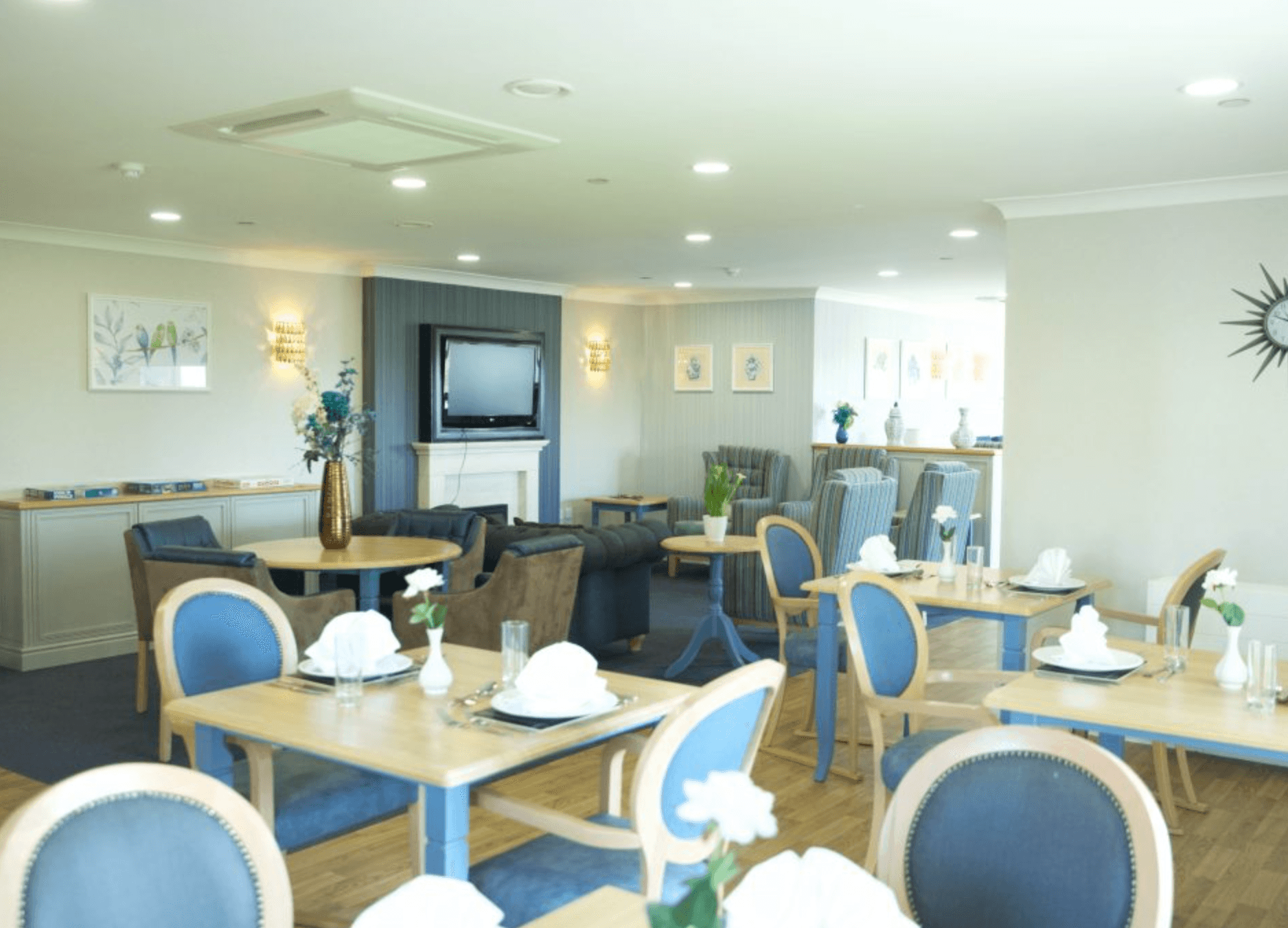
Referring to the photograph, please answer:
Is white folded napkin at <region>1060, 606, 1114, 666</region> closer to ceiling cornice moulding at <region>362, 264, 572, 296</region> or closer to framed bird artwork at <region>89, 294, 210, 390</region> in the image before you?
framed bird artwork at <region>89, 294, 210, 390</region>

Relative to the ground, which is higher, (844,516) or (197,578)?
(844,516)

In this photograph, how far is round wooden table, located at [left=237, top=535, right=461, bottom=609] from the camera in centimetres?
523

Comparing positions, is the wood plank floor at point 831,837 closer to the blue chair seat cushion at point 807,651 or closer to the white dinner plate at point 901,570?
the blue chair seat cushion at point 807,651

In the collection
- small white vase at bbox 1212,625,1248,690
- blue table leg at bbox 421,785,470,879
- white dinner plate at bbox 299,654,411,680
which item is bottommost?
blue table leg at bbox 421,785,470,879

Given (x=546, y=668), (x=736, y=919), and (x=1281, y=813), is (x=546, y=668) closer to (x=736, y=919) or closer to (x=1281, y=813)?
(x=736, y=919)

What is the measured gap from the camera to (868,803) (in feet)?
14.1

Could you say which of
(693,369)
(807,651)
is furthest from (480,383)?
(807,651)

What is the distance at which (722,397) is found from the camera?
10.6m

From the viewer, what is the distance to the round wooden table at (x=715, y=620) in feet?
19.8

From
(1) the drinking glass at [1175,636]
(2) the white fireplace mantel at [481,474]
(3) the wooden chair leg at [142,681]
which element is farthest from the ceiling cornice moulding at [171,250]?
(1) the drinking glass at [1175,636]

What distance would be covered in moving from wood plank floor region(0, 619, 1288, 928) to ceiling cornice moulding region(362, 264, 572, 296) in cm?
466

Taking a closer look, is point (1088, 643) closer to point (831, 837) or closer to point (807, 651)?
point (831, 837)

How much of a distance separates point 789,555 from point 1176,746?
5.33 feet

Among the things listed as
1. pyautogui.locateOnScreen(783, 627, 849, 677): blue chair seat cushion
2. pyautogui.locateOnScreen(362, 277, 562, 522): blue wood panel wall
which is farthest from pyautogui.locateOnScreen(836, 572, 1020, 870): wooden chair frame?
pyautogui.locateOnScreen(362, 277, 562, 522): blue wood panel wall
